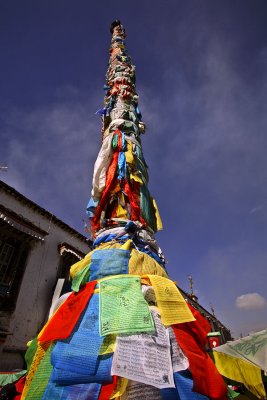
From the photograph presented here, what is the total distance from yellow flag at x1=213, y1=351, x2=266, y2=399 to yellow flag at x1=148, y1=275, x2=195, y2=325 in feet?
6.10

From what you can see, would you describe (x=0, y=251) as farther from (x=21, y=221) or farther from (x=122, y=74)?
(x=122, y=74)

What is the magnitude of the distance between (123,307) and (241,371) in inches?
113

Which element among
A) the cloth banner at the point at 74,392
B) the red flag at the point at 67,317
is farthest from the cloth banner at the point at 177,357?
the red flag at the point at 67,317

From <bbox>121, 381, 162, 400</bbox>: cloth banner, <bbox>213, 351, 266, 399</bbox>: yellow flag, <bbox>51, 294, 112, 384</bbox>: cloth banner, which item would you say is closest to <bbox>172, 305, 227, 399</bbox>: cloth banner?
<bbox>121, 381, 162, 400</bbox>: cloth banner

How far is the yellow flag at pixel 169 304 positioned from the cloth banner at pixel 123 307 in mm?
182

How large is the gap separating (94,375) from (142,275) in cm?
104

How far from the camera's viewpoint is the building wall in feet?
26.6

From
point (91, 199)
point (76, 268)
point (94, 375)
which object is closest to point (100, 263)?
point (76, 268)

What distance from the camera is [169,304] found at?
7.59ft

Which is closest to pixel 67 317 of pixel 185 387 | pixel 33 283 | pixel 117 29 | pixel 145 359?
pixel 145 359

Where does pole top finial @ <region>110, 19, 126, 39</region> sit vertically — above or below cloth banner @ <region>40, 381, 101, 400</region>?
above

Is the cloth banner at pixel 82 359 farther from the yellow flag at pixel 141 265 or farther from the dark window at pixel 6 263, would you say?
the dark window at pixel 6 263

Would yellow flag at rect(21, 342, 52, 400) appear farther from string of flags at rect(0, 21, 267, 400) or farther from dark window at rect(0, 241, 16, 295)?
dark window at rect(0, 241, 16, 295)

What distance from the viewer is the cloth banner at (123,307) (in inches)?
77.0
